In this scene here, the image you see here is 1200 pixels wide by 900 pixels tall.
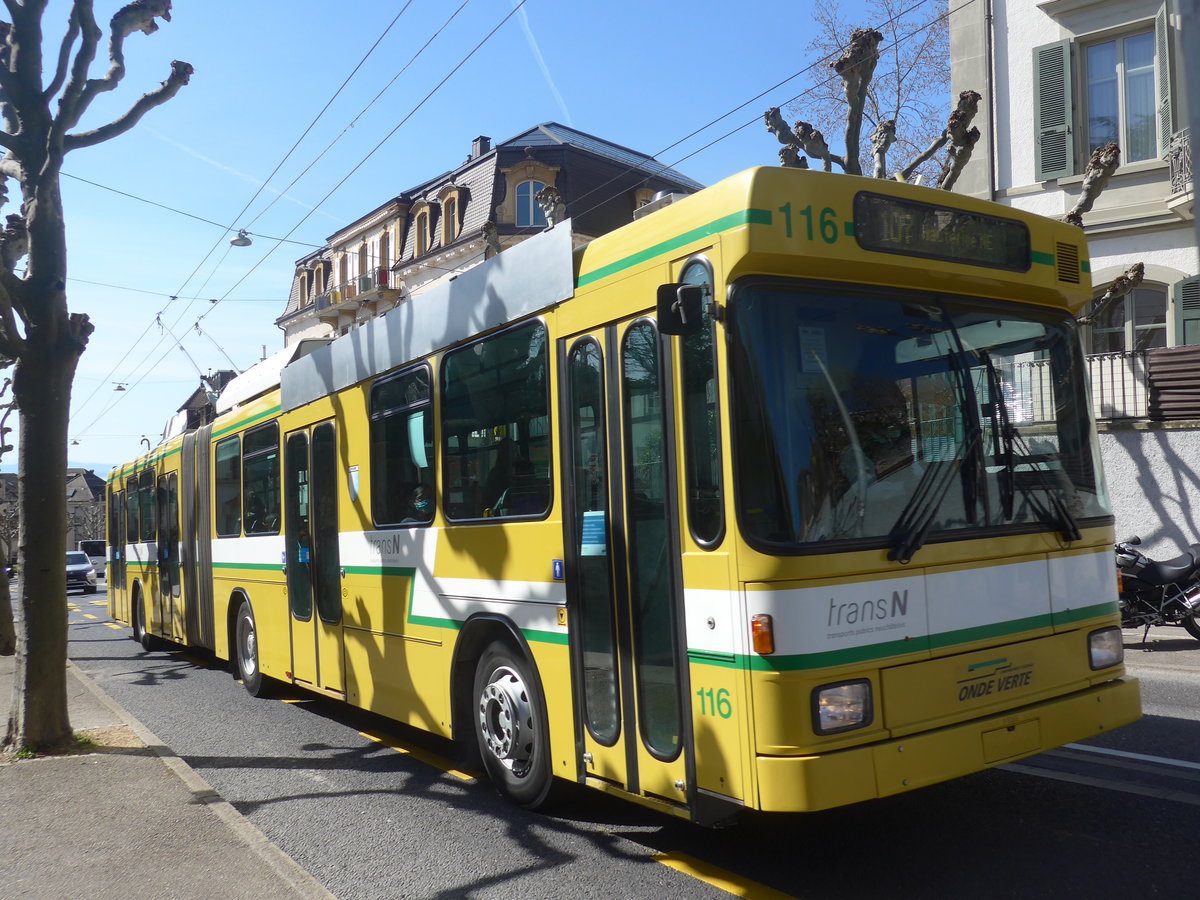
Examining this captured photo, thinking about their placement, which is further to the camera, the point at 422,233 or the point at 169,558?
the point at 422,233

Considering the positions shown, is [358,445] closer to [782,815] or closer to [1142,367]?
[782,815]

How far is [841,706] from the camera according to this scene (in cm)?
411

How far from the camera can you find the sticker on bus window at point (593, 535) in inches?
199

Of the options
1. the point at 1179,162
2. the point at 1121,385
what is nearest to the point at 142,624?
the point at 1121,385

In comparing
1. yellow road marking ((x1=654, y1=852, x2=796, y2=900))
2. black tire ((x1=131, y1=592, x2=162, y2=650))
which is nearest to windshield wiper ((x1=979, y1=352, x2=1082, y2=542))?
yellow road marking ((x1=654, y1=852, x2=796, y2=900))

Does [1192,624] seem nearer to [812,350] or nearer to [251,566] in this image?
[812,350]

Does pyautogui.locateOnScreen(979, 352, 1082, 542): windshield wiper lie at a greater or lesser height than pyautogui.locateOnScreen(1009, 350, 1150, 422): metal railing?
lesser

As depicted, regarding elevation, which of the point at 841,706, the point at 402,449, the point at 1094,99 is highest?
the point at 1094,99

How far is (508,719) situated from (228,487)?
6515 mm

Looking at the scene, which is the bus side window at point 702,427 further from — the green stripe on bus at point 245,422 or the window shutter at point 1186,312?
the window shutter at point 1186,312

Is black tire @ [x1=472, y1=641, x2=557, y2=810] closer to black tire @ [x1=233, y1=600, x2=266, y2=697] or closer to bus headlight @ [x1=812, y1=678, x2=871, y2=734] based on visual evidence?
bus headlight @ [x1=812, y1=678, x2=871, y2=734]

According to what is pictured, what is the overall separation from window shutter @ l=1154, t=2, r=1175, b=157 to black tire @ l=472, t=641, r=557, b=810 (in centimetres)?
1379

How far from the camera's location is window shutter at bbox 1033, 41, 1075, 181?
16266 millimetres

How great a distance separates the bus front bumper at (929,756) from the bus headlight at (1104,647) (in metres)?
0.13
